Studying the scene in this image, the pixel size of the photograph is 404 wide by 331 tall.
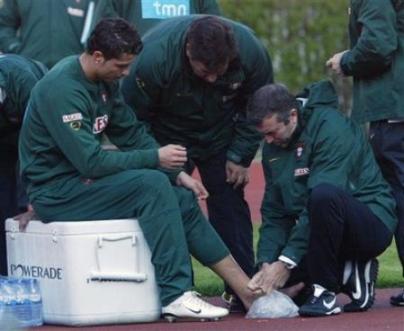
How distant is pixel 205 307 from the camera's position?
23.4 ft

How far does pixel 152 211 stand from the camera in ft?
23.2

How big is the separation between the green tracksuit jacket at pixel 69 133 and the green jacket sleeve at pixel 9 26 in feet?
5.74

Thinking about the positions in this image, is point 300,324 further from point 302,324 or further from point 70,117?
point 70,117

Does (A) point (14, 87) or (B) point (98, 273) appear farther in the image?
(A) point (14, 87)

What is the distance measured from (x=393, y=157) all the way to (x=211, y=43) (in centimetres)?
114

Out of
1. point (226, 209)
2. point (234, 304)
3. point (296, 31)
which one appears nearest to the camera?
point (234, 304)

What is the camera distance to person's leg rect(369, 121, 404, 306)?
295 inches

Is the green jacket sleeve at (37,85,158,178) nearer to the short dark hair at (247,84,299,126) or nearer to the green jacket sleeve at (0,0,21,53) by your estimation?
the short dark hair at (247,84,299,126)

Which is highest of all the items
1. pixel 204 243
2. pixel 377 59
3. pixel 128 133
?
pixel 377 59

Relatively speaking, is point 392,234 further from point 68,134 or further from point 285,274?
point 68,134

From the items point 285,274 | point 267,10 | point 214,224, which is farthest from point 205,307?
point 267,10

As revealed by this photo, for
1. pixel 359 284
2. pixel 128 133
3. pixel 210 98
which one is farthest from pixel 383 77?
pixel 128 133

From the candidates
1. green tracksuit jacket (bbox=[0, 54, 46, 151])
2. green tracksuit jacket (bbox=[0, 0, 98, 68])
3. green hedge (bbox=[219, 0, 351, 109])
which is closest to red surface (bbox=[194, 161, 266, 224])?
green hedge (bbox=[219, 0, 351, 109])

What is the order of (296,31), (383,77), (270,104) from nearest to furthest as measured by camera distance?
(270,104), (383,77), (296,31)
